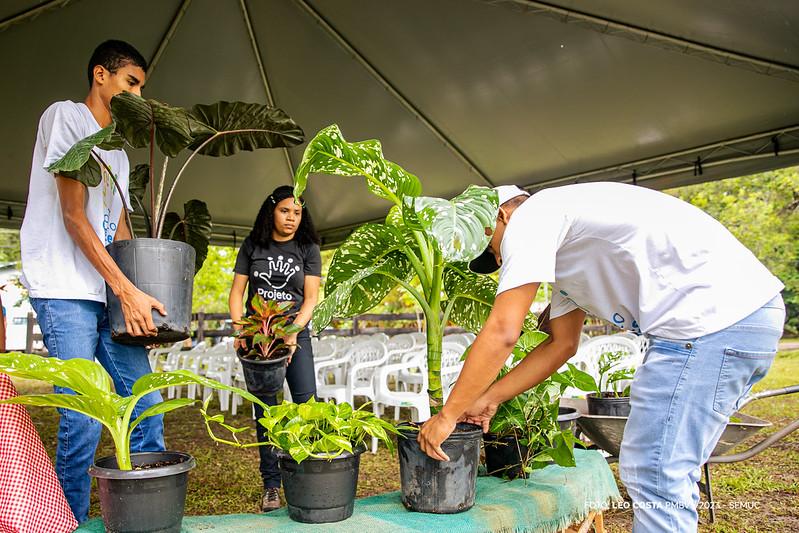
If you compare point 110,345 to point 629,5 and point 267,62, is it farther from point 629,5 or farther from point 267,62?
point 267,62

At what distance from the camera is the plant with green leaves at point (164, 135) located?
1581mm

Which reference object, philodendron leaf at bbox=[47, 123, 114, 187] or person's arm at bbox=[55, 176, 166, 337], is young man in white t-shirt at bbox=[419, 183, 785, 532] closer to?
person's arm at bbox=[55, 176, 166, 337]

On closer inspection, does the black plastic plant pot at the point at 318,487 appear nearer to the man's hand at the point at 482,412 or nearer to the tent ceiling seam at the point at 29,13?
the man's hand at the point at 482,412

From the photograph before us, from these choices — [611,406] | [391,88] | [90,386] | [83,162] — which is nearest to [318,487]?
[90,386]

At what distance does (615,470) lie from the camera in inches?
149

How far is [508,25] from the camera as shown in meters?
4.14

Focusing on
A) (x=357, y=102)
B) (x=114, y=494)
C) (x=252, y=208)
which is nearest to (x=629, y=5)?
(x=357, y=102)

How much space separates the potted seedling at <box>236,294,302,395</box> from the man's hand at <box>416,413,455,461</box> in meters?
0.80

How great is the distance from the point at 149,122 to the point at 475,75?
11.5 ft

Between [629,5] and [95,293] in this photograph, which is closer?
Answer: [95,293]

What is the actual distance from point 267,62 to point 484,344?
4756 millimetres

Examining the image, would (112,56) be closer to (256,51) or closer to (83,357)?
(83,357)

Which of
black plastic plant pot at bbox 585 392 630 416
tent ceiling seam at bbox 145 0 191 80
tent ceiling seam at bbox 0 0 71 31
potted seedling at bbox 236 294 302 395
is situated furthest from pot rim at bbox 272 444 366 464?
tent ceiling seam at bbox 145 0 191 80

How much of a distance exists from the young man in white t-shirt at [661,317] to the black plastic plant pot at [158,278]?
755mm
